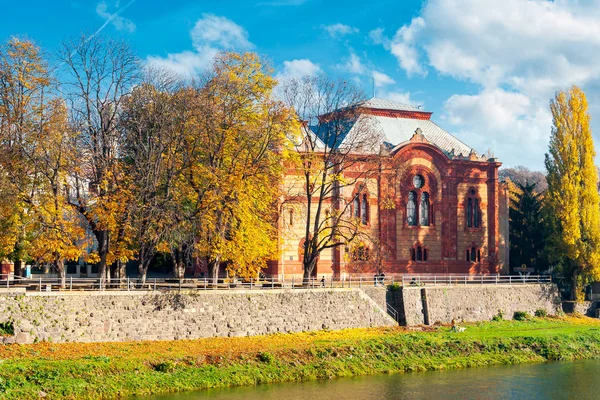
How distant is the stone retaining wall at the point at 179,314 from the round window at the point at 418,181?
57.3ft

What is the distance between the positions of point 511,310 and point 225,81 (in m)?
25.1

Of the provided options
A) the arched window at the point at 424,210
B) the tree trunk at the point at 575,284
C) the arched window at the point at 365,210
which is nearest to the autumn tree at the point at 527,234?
the tree trunk at the point at 575,284

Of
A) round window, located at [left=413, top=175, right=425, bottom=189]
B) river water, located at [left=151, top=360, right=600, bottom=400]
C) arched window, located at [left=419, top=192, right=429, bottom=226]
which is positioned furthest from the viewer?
arched window, located at [left=419, top=192, right=429, bottom=226]

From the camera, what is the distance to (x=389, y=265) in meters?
58.7

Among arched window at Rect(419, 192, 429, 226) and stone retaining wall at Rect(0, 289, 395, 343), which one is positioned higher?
arched window at Rect(419, 192, 429, 226)

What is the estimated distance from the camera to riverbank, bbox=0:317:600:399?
2936 cm

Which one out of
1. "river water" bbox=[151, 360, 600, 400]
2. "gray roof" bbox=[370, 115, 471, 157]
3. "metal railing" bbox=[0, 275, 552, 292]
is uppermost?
"gray roof" bbox=[370, 115, 471, 157]

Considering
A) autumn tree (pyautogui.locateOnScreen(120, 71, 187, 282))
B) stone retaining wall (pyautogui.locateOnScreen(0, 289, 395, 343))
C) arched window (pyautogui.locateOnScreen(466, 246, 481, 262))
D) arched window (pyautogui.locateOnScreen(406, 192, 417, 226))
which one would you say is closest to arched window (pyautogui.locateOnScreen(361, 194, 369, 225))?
arched window (pyautogui.locateOnScreen(406, 192, 417, 226))

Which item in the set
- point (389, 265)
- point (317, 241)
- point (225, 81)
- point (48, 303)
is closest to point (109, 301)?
point (48, 303)

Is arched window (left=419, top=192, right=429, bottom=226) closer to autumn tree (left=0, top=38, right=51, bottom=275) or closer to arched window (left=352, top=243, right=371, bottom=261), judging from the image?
arched window (left=352, top=243, right=371, bottom=261)

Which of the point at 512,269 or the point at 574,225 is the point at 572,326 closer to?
the point at 574,225

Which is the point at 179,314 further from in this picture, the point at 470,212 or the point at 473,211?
the point at 473,211

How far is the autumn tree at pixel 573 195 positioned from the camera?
5566 centimetres

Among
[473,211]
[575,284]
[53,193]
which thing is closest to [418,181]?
[473,211]
